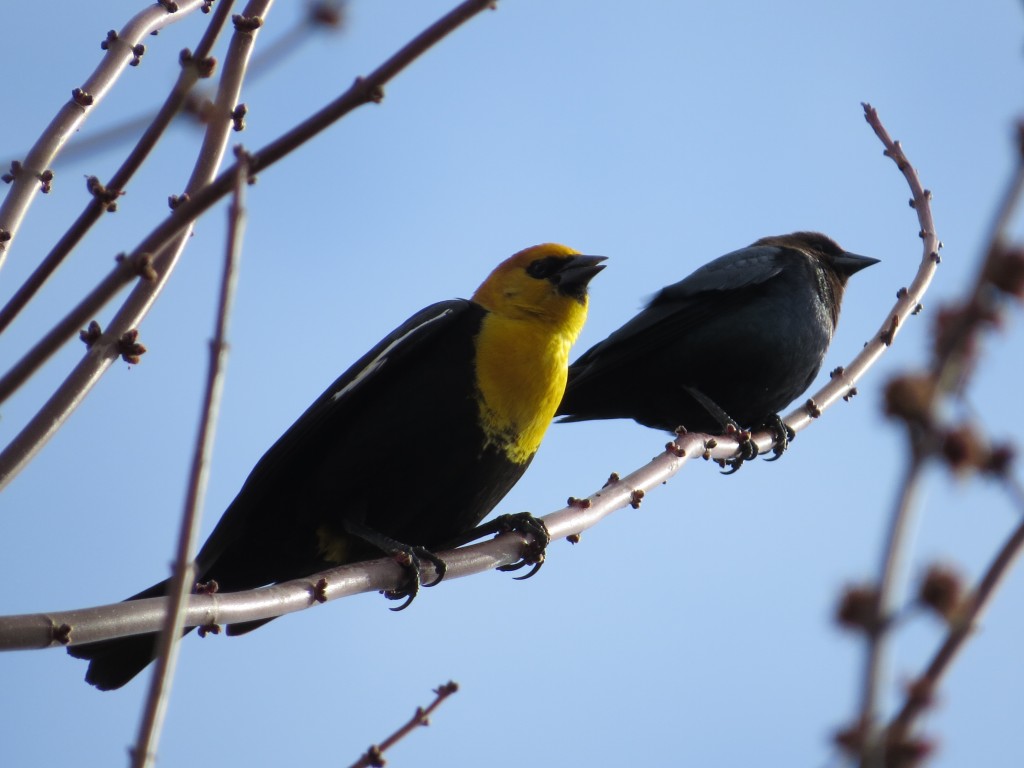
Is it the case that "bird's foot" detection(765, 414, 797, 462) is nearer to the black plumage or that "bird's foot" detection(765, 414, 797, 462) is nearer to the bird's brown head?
the black plumage

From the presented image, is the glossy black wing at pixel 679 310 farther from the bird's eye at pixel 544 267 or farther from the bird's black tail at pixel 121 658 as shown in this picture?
the bird's black tail at pixel 121 658

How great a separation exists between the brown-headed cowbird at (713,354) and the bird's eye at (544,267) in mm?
1387

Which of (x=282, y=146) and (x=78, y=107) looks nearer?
(x=282, y=146)

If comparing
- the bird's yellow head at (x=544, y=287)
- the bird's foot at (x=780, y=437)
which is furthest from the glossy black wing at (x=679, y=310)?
the bird's yellow head at (x=544, y=287)

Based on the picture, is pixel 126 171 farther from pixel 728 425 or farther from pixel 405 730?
pixel 728 425

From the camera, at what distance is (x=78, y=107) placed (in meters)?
3.23

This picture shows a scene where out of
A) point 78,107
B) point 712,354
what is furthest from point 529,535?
point 712,354

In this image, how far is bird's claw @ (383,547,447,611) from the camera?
158 inches

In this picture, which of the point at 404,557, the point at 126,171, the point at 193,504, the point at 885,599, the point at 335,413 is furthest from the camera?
the point at 335,413

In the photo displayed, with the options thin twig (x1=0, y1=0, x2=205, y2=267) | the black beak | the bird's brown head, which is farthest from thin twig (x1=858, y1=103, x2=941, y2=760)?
the bird's brown head

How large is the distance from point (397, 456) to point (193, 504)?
2.95 m

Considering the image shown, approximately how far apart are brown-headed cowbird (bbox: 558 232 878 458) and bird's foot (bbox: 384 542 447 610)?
262cm

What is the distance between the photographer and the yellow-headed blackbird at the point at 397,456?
451 centimetres

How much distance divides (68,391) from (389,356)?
6.55ft
